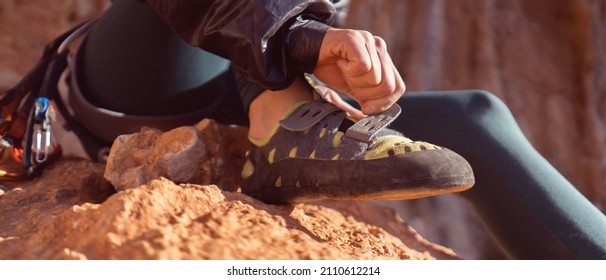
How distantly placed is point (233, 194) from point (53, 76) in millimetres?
431

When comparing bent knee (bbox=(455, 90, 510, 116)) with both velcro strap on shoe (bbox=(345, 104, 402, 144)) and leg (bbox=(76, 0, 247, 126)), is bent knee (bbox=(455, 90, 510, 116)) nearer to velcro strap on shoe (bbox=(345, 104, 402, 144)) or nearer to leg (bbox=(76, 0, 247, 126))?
velcro strap on shoe (bbox=(345, 104, 402, 144))

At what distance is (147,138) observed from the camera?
2.45 ft

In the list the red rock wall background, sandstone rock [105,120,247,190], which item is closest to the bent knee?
sandstone rock [105,120,247,190]

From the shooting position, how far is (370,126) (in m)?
0.60

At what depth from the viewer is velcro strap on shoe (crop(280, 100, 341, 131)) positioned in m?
0.63

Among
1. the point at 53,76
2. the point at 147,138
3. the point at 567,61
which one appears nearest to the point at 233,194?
the point at 147,138

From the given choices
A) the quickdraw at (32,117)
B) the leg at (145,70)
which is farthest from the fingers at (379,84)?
the quickdraw at (32,117)

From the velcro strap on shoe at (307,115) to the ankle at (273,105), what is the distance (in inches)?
0.9

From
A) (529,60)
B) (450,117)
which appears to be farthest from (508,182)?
(529,60)

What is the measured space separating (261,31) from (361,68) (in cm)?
12

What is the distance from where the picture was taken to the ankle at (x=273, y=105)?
0.68 meters

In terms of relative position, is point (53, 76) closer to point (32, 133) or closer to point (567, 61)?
point (32, 133)

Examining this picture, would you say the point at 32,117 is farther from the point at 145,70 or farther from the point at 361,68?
the point at 361,68

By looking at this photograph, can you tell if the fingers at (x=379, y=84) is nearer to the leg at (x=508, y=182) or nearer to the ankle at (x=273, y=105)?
the ankle at (x=273, y=105)
